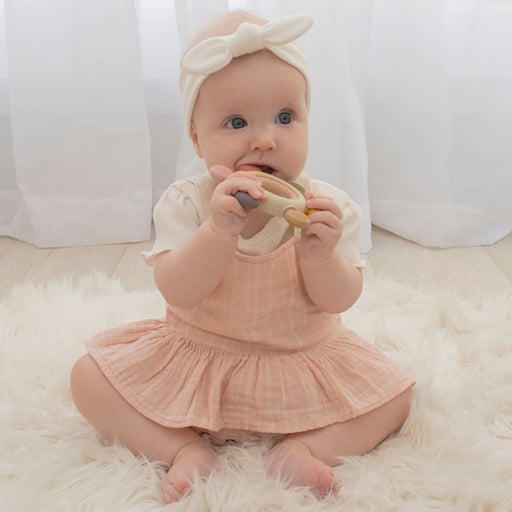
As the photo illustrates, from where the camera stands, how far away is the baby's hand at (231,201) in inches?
29.1

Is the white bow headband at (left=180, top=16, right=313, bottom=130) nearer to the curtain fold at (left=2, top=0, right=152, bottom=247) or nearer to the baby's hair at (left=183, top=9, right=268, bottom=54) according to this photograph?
the baby's hair at (left=183, top=9, right=268, bottom=54)

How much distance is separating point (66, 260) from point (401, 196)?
81 cm

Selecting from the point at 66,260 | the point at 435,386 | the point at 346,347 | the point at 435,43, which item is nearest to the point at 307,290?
the point at 346,347

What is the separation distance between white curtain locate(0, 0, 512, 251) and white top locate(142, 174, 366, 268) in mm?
812

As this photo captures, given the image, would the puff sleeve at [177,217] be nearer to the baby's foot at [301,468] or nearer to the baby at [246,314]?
the baby at [246,314]

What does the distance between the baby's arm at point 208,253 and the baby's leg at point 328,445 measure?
19cm

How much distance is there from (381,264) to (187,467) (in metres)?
0.93

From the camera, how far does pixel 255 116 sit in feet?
2.61

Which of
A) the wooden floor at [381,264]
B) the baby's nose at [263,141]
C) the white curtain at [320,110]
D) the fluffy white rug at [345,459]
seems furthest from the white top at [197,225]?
the white curtain at [320,110]

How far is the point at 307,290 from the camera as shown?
845 mm

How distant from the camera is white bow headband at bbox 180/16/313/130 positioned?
77cm

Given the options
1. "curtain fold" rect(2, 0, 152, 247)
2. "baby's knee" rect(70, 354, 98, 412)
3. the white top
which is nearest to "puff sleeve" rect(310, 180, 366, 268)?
the white top

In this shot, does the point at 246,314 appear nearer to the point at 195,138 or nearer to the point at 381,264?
the point at 195,138

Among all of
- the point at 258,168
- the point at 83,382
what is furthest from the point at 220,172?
the point at 83,382
